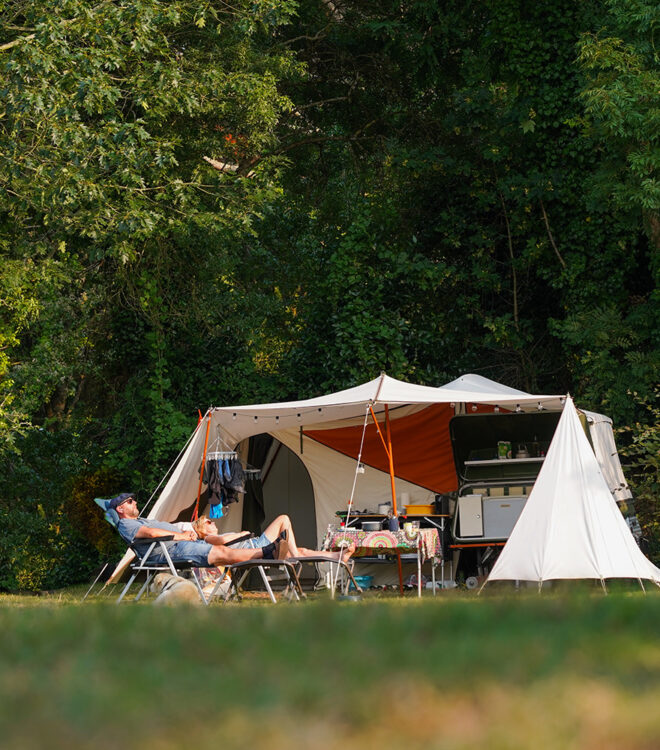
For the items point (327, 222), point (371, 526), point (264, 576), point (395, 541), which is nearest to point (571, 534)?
point (395, 541)

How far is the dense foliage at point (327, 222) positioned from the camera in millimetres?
8977

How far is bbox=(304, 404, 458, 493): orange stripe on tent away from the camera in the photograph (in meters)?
9.37

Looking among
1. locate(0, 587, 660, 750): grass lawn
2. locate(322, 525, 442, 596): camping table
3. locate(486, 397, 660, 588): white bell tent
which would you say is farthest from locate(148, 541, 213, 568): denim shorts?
locate(0, 587, 660, 750): grass lawn

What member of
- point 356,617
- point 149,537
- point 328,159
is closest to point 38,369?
point 328,159

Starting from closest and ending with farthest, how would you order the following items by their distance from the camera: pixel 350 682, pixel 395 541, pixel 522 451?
1. pixel 350 682
2. pixel 395 541
3. pixel 522 451

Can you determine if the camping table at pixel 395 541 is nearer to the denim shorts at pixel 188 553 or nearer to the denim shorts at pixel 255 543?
the denim shorts at pixel 255 543

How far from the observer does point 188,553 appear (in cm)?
680

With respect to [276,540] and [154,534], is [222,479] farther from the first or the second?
[154,534]

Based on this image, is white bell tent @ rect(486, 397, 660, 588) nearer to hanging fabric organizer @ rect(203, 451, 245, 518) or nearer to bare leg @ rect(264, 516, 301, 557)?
bare leg @ rect(264, 516, 301, 557)

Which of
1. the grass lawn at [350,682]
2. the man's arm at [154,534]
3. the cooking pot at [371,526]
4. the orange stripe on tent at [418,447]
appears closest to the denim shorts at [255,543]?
the man's arm at [154,534]

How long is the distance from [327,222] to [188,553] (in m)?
6.62

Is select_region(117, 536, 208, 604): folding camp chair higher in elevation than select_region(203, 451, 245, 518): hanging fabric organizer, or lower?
lower

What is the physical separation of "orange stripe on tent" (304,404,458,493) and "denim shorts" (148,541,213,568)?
280 cm

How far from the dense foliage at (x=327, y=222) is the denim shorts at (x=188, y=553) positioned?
289 cm
